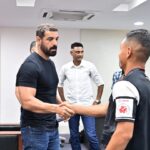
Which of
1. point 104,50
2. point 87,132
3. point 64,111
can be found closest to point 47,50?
point 64,111

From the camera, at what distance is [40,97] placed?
8.71 ft

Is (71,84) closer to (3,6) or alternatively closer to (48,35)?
(3,6)

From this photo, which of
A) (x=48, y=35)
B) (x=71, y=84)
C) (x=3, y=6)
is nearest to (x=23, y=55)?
(x=3, y=6)

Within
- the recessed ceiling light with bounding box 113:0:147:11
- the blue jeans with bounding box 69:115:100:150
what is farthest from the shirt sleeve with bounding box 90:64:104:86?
the recessed ceiling light with bounding box 113:0:147:11

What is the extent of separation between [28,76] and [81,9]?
9.85ft

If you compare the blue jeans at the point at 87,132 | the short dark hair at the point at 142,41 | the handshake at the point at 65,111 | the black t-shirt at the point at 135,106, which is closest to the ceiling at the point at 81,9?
the blue jeans at the point at 87,132

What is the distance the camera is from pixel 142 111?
1.69 m

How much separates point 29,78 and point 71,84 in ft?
7.31

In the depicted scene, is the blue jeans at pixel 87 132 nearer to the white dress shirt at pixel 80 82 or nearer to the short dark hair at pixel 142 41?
the white dress shirt at pixel 80 82

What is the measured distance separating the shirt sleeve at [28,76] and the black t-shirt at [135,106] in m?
0.97

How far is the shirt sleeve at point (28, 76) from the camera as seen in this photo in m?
2.55

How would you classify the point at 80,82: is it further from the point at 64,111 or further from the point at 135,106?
the point at 135,106

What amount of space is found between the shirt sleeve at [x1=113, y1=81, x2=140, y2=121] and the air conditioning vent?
13.2 feet

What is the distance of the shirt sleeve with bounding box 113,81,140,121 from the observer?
5.34 ft
